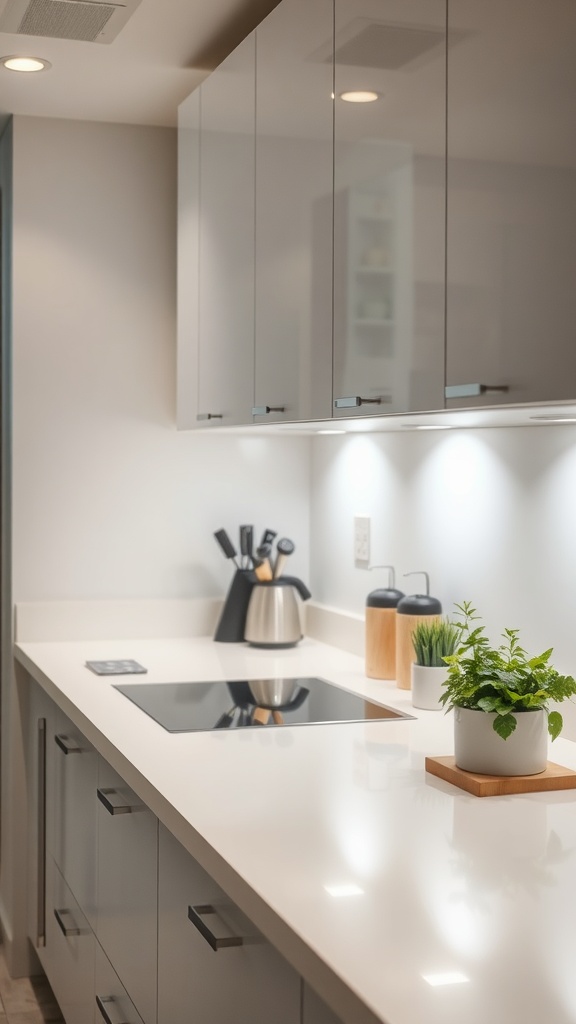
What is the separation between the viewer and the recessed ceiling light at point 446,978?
104 centimetres

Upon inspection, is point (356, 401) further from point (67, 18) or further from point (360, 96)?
point (67, 18)

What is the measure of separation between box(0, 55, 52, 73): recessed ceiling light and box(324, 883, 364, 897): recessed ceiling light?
2.17 meters

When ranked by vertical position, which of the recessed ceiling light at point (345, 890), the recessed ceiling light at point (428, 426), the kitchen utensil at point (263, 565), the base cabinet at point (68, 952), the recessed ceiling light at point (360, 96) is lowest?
the base cabinet at point (68, 952)

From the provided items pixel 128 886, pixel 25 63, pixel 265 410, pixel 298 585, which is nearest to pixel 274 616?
pixel 298 585

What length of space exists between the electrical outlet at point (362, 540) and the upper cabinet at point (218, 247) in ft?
1.53

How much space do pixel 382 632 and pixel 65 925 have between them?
3.26ft

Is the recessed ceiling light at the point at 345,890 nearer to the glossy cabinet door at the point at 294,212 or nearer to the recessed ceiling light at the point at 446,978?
the recessed ceiling light at the point at 446,978

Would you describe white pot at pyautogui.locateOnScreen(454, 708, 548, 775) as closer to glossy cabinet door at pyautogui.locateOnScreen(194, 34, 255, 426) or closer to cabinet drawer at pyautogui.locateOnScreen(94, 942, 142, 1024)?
cabinet drawer at pyautogui.locateOnScreen(94, 942, 142, 1024)

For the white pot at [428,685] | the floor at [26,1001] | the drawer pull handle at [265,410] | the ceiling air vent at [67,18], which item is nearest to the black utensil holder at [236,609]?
the drawer pull handle at [265,410]

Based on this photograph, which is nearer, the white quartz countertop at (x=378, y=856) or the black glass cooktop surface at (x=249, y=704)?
the white quartz countertop at (x=378, y=856)

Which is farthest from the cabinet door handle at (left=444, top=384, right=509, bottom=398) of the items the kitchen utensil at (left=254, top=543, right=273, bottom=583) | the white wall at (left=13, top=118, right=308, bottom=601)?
the white wall at (left=13, top=118, right=308, bottom=601)

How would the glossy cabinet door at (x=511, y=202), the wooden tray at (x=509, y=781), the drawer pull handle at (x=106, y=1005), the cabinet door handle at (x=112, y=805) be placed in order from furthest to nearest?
the drawer pull handle at (x=106, y=1005) < the cabinet door handle at (x=112, y=805) < the wooden tray at (x=509, y=781) < the glossy cabinet door at (x=511, y=202)

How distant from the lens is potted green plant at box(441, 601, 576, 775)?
5.47 ft

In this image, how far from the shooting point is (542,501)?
6.93 ft
